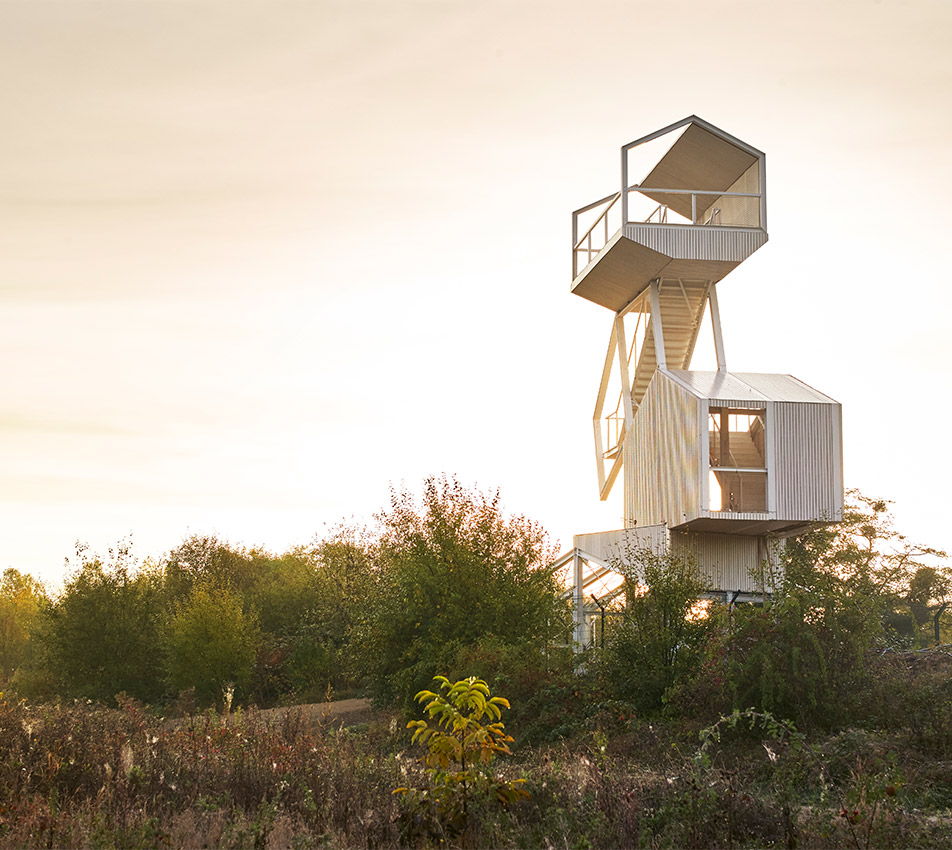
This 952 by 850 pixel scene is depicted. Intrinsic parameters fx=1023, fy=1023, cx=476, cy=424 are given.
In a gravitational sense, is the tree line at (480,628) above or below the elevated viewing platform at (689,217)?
below

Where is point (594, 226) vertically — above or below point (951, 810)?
above

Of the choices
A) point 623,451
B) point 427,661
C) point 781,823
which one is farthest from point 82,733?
point 623,451

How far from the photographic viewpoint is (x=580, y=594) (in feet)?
93.9

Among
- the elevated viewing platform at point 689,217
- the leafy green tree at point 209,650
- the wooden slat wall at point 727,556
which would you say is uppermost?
the elevated viewing platform at point 689,217

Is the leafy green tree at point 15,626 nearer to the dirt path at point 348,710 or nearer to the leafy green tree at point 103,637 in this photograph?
the leafy green tree at point 103,637

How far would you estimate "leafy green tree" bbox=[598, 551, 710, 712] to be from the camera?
15.9 m

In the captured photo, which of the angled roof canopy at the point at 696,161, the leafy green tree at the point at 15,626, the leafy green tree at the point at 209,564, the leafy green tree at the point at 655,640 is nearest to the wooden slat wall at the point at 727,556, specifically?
the leafy green tree at the point at 655,640

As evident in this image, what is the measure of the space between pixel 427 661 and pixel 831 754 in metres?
10.4

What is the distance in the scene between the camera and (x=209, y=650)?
1212 inches

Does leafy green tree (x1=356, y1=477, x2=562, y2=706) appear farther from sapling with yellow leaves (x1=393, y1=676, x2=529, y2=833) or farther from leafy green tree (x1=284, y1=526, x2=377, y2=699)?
sapling with yellow leaves (x1=393, y1=676, x2=529, y2=833)

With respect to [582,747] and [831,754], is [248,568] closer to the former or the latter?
[582,747]

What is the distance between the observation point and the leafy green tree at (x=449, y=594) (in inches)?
829

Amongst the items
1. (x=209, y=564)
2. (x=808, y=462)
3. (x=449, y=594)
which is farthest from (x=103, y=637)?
(x=808, y=462)

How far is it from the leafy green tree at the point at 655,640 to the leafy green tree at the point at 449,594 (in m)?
3.41
